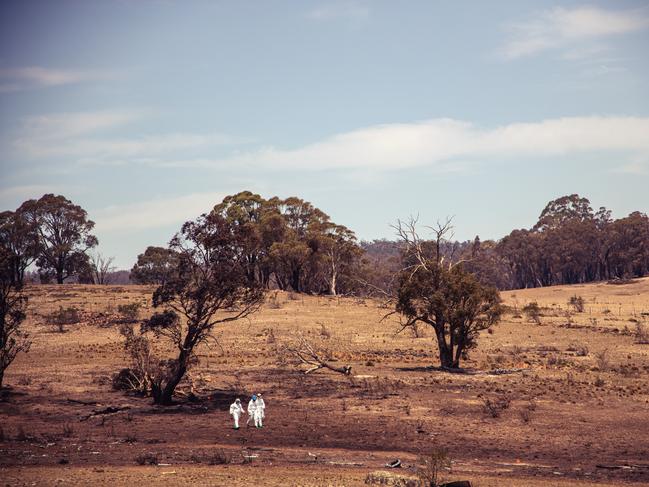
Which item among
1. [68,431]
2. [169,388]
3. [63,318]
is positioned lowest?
[68,431]

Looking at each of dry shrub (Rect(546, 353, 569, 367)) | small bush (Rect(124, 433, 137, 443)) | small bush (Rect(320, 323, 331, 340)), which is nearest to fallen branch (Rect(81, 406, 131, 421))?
small bush (Rect(124, 433, 137, 443))

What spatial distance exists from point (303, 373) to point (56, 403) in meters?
12.9

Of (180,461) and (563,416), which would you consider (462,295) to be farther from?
(180,461)

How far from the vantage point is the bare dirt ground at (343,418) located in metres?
20.1

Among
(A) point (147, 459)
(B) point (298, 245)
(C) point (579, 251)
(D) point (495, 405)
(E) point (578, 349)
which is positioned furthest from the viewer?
(C) point (579, 251)

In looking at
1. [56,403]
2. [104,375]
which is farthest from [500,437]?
[104,375]

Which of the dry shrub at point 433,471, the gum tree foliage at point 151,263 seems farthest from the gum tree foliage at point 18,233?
the dry shrub at point 433,471

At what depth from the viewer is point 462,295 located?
38.0m

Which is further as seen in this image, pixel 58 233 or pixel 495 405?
pixel 58 233

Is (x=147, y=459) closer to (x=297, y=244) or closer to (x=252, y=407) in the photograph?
(x=252, y=407)

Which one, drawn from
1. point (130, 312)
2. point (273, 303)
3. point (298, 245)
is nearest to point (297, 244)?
point (298, 245)

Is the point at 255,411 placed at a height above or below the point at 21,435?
above

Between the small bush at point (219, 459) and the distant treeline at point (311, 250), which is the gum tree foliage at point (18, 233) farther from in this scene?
the small bush at point (219, 459)

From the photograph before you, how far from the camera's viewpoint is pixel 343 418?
27844mm
